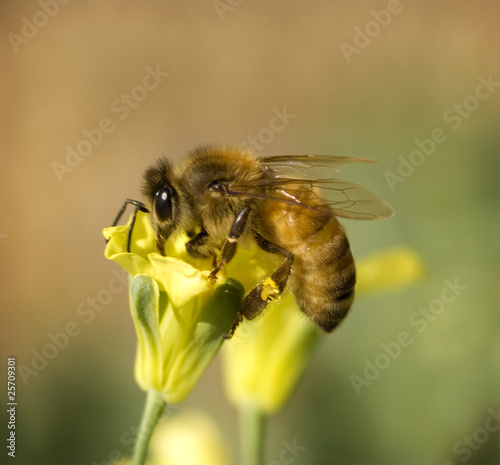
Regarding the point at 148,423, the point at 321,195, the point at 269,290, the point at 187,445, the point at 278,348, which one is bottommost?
the point at 187,445

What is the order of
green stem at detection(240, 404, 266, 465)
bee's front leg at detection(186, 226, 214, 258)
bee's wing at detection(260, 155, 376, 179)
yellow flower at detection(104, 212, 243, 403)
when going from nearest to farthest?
yellow flower at detection(104, 212, 243, 403) → bee's front leg at detection(186, 226, 214, 258) → bee's wing at detection(260, 155, 376, 179) → green stem at detection(240, 404, 266, 465)

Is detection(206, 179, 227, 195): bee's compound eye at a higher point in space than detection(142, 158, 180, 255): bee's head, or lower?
higher

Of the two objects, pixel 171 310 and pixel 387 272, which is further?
pixel 387 272

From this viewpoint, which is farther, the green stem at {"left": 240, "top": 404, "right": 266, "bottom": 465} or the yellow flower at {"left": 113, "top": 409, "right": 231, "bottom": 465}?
the yellow flower at {"left": 113, "top": 409, "right": 231, "bottom": 465}

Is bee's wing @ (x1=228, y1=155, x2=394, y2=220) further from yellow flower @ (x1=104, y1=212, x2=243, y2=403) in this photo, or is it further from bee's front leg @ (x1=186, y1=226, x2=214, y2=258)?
yellow flower @ (x1=104, y1=212, x2=243, y2=403)

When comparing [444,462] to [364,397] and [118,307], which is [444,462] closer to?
[364,397]

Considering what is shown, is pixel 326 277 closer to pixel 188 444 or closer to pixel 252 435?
pixel 252 435

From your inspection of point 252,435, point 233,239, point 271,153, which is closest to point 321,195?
point 233,239

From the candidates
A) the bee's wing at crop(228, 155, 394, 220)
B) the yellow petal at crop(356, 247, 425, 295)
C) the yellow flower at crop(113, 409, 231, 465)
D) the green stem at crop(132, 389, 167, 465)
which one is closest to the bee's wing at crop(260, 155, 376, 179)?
the bee's wing at crop(228, 155, 394, 220)
